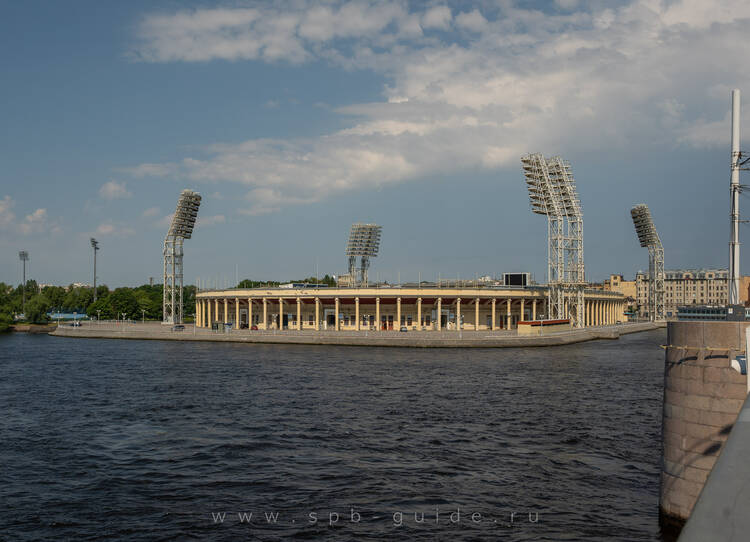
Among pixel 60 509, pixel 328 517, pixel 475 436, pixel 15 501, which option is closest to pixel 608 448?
pixel 475 436

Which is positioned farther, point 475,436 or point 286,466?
point 475,436

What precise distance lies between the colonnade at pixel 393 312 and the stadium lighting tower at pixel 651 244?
67.4 m

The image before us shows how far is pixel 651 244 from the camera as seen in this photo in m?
165

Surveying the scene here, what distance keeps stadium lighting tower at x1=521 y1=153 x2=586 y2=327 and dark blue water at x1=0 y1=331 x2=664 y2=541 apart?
169ft

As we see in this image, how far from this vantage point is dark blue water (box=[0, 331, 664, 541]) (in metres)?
19.9

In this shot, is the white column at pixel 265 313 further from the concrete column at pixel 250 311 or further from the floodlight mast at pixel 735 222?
the floodlight mast at pixel 735 222

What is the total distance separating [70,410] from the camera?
39.4 m

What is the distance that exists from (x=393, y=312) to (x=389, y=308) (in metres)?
1.05

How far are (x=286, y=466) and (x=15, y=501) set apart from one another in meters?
10.3

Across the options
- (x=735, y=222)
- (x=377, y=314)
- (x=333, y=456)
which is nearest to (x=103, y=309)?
(x=377, y=314)

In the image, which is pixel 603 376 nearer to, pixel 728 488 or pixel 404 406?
pixel 404 406

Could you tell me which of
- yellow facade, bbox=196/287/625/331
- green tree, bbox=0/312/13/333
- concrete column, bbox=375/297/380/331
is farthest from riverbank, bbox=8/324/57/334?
concrete column, bbox=375/297/380/331

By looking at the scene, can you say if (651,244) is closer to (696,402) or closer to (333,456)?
(333,456)

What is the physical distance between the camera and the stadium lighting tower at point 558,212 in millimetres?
104625
